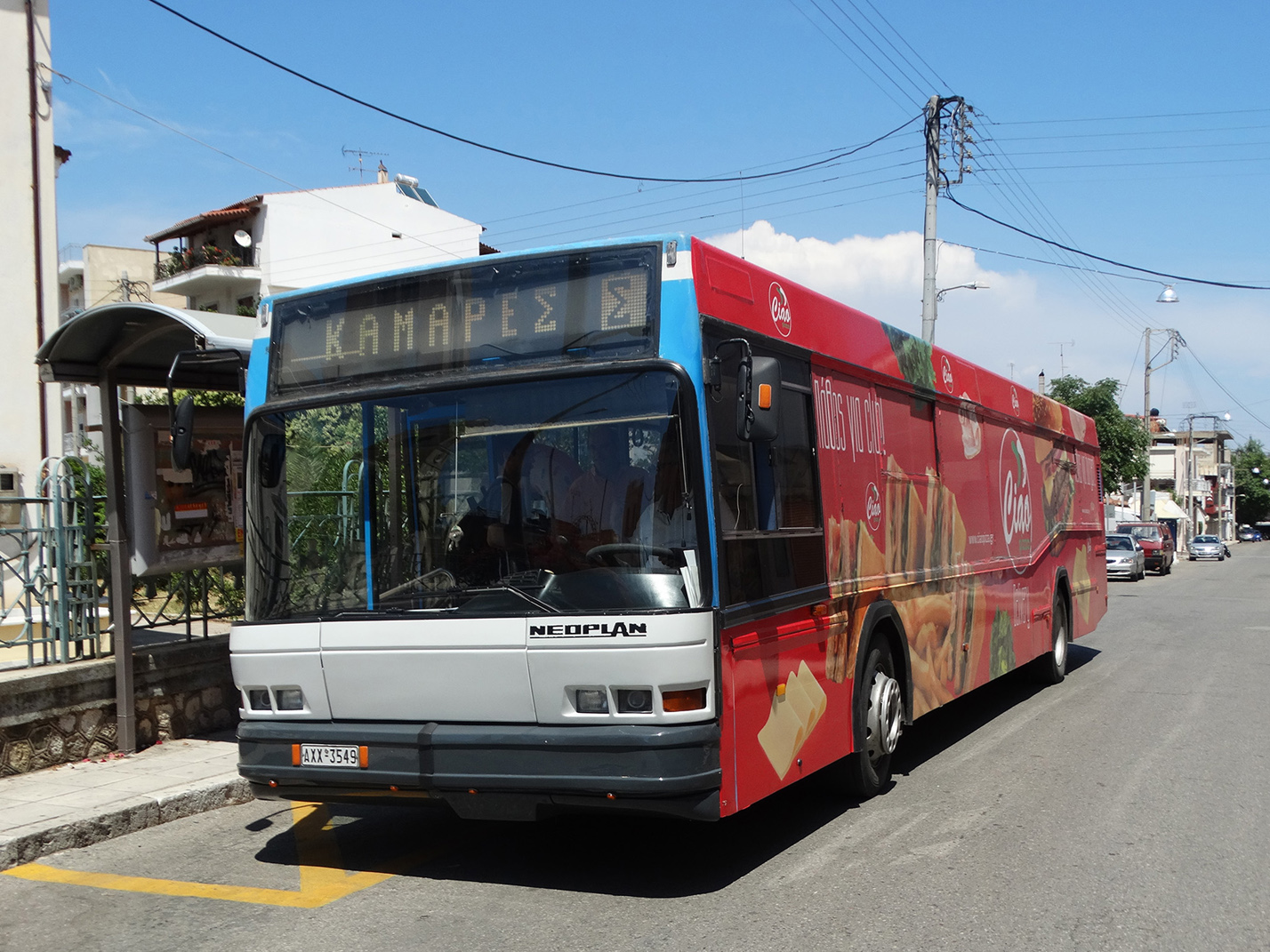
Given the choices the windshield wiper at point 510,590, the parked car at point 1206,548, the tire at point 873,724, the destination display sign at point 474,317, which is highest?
A: the destination display sign at point 474,317

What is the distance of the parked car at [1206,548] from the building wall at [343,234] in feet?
137

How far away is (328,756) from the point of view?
5578mm

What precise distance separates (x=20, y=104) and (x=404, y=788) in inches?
590

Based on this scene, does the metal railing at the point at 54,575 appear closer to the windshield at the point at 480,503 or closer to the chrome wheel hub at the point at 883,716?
the windshield at the point at 480,503

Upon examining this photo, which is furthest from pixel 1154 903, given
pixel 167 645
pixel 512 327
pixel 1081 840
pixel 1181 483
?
pixel 1181 483

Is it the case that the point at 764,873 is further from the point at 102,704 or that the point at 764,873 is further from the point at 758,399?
the point at 102,704

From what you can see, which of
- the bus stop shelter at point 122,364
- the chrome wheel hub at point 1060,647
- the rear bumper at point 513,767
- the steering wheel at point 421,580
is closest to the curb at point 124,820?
the bus stop shelter at point 122,364

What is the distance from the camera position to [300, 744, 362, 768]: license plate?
18.1 ft

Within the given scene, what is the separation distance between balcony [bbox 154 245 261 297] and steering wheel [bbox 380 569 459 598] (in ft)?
143

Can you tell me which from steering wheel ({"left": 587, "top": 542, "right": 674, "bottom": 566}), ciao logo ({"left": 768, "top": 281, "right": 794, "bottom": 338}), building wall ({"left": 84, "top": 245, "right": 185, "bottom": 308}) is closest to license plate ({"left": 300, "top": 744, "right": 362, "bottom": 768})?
steering wheel ({"left": 587, "top": 542, "right": 674, "bottom": 566})

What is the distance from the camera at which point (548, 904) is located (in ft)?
17.1

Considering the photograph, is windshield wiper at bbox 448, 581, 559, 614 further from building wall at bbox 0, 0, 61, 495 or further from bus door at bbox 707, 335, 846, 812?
building wall at bbox 0, 0, 61, 495

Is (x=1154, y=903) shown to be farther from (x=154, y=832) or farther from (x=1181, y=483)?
(x=1181, y=483)

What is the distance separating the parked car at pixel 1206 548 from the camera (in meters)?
62.6
